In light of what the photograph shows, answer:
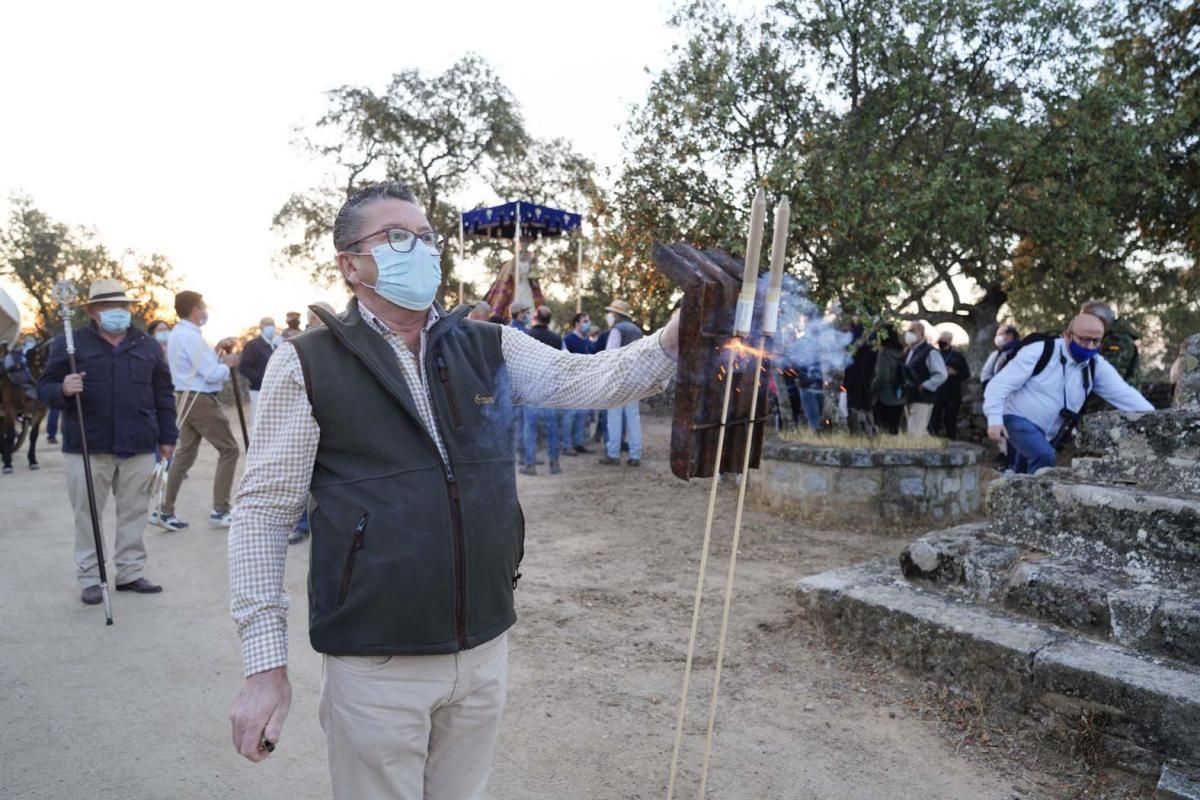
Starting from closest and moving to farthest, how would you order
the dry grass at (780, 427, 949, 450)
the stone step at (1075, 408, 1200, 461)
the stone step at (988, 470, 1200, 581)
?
1. the stone step at (988, 470, 1200, 581)
2. the stone step at (1075, 408, 1200, 461)
3. the dry grass at (780, 427, 949, 450)

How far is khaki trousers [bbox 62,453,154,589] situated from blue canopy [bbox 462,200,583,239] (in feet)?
36.4

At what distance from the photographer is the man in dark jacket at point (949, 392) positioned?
12.1 m

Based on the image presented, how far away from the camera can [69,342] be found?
17.7ft

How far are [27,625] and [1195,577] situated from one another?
6699mm

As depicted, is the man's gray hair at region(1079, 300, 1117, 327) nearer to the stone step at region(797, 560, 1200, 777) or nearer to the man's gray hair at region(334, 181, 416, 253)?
the stone step at region(797, 560, 1200, 777)

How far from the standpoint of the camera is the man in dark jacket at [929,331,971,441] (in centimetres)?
1209

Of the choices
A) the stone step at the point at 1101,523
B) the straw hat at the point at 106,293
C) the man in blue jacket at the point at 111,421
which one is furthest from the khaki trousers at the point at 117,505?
the stone step at the point at 1101,523

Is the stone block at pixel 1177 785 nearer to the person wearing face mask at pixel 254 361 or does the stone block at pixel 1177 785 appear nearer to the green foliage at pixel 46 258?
the person wearing face mask at pixel 254 361

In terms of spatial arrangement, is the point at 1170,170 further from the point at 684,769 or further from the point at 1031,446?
the point at 684,769

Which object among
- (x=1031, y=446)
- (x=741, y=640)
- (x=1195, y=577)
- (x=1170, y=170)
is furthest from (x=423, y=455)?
(x=1170, y=170)

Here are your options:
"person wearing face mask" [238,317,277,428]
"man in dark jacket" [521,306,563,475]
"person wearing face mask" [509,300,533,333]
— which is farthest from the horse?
"man in dark jacket" [521,306,563,475]

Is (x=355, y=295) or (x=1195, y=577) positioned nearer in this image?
(x=355, y=295)

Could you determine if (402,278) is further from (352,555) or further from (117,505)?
(117,505)

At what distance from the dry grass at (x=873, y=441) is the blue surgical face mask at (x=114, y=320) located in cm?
633
